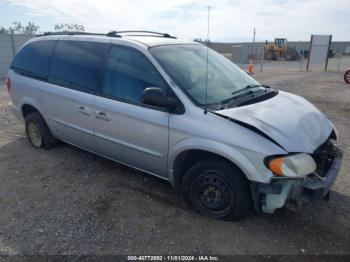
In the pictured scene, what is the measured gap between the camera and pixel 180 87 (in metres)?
3.45

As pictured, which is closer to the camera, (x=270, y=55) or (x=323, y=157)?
(x=323, y=157)

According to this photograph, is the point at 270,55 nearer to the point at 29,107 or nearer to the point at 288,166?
the point at 29,107

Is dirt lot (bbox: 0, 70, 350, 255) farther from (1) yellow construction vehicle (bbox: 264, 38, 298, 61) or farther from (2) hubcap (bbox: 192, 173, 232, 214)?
(1) yellow construction vehicle (bbox: 264, 38, 298, 61)

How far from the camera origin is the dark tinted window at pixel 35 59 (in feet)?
15.9

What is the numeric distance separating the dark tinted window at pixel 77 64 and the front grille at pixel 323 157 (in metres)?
2.71

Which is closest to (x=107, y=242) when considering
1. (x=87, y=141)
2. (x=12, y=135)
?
(x=87, y=141)

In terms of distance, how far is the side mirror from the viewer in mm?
3254

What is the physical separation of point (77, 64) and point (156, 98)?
5.55 feet

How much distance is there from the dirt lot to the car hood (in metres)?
0.88

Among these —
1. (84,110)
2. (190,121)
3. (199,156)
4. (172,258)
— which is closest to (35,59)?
(84,110)

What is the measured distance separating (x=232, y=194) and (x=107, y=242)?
1284 mm

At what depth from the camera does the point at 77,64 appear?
4.39 m

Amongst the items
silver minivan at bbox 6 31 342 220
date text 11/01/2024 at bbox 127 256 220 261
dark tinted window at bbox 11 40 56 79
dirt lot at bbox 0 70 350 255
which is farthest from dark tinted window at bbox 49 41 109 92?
date text 11/01/2024 at bbox 127 256 220 261

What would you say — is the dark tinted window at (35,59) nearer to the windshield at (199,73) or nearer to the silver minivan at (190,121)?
the silver minivan at (190,121)
